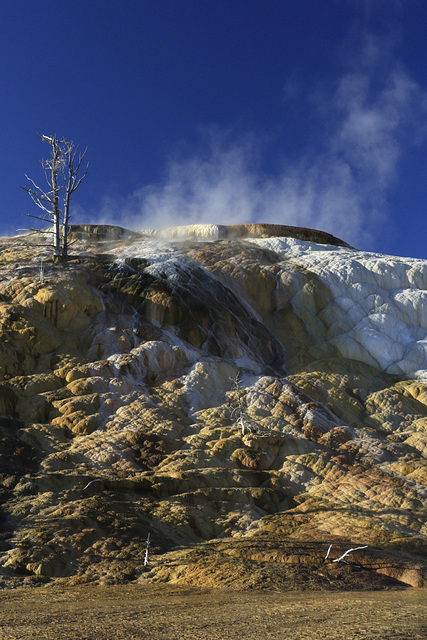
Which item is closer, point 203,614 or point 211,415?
point 203,614

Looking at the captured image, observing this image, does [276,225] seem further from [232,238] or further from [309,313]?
[309,313]

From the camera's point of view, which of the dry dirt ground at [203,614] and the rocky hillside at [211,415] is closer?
the dry dirt ground at [203,614]

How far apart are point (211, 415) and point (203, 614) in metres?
13.1

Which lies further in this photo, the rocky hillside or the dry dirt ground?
the rocky hillside

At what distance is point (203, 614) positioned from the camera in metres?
8.13

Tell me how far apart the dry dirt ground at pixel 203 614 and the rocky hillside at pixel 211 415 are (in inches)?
48.3

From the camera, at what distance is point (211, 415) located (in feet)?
69.5

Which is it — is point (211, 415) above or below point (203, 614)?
above

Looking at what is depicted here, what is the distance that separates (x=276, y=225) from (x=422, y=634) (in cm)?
3894

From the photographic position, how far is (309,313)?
1230 inches

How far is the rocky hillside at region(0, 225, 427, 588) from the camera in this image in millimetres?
12875

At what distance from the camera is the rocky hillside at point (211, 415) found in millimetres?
12875

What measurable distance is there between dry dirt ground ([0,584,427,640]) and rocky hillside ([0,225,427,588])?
1.23m

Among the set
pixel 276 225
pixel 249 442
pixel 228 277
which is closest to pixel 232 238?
pixel 276 225
